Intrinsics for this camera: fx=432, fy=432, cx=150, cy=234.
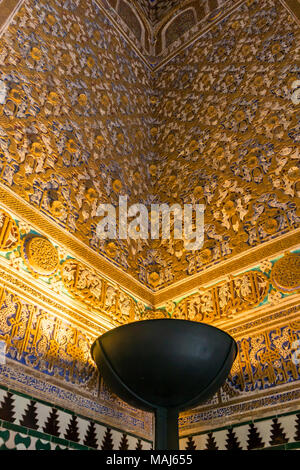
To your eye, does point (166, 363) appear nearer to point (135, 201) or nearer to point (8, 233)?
point (8, 233)

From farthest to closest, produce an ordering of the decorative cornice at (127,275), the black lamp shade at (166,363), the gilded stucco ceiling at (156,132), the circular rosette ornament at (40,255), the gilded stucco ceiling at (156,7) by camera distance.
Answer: the gilded stucco ceiling at (156,7), the gilded stucco ceiling at (156,132), the decorative cornice at (127,275), the circular rosette ornament at (40,255), the black lamp shade at (166,363)

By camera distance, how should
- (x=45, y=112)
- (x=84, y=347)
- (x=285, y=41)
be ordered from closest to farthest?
(x=84, y=347), (x=45, y=112), (x=285, y=41)

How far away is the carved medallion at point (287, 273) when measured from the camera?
2.33m

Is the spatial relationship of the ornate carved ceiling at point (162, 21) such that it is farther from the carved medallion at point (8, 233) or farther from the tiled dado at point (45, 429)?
the tiled dado at point (45, 429)

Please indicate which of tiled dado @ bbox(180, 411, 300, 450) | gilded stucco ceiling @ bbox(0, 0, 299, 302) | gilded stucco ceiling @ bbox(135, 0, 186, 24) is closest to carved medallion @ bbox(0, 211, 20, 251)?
gilded stucco ceiling @ bbox(0, 0, 299, 302)

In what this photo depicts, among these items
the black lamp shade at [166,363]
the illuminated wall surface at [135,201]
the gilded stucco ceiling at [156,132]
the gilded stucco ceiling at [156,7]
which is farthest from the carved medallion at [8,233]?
the gilded stucco ceiling at [156,7]

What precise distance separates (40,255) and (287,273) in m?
1.34

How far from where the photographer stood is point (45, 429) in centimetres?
186

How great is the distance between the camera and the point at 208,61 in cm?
383

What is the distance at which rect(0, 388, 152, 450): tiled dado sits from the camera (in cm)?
173
